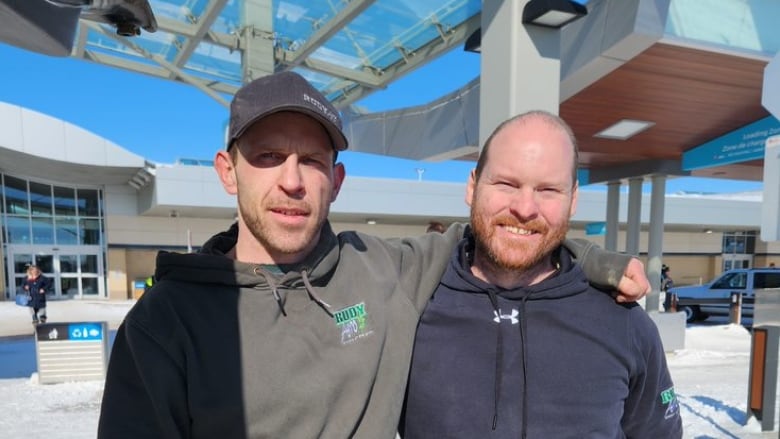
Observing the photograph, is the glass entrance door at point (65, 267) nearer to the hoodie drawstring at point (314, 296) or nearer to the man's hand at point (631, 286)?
the hoodie drawstring at point (314, 296)

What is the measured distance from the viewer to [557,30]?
375cm

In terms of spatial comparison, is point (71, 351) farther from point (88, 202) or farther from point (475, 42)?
point (88, 202)

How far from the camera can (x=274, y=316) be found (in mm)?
1343

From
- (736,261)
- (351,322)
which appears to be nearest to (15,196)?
(351,322)

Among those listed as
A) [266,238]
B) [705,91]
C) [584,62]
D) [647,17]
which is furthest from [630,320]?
[705,91]

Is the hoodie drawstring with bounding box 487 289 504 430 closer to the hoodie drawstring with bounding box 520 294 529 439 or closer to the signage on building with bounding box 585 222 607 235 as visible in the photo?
the hoodie drawstring with bounding box 520 294 529 439

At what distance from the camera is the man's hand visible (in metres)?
1.58

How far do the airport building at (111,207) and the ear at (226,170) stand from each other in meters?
16.3

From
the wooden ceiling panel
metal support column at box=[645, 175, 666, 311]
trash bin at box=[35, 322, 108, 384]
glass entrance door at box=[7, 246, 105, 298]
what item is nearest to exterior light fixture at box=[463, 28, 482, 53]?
the wooden ceiling panel

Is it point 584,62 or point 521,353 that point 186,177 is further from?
point 521,353

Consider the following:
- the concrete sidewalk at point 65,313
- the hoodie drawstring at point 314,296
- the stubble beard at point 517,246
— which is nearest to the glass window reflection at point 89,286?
the concrete sidewalk at point 65,313

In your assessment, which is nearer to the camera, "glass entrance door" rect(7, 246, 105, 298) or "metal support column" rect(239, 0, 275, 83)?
"metal support column" rect(239, 0, 275, 83)

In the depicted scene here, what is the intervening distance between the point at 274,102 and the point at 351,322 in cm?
74

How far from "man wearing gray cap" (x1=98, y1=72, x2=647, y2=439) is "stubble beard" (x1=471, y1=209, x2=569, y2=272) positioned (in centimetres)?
22
